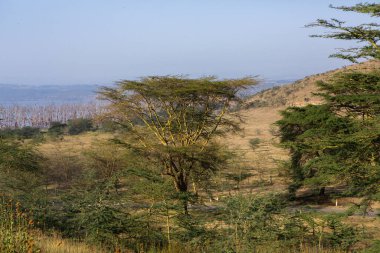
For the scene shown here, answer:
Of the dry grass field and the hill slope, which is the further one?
the hill slope

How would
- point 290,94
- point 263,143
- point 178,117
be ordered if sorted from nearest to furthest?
point 178,117, point 263,143, point 290,94

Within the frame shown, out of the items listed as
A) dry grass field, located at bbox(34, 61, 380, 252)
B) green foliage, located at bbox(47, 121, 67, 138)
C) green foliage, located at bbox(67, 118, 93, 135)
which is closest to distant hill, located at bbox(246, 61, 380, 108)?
Answer: dry grass field, located at bbox(34, 61, 380, 252)

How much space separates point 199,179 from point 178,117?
13.1 feet

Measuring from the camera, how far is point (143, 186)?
14.2m

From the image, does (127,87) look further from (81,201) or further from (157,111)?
(81,201)

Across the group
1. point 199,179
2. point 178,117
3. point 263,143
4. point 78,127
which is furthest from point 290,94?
point 199,179

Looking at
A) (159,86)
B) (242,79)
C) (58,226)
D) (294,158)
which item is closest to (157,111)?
(159,86)

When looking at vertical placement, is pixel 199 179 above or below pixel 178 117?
below

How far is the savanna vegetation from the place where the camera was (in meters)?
8.40

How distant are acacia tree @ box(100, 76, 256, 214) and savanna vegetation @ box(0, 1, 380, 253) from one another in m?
0.08

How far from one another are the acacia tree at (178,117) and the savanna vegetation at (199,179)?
8 cm

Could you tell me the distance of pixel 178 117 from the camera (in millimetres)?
24859

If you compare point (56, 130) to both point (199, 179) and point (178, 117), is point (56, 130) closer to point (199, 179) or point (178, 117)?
point (178, 117)

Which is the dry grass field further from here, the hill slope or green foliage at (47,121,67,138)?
green foliage at (47,121,67,138)
